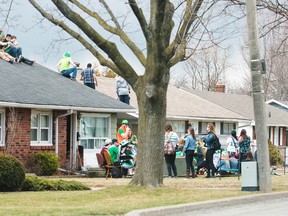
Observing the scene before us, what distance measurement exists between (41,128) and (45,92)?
1.54 metres

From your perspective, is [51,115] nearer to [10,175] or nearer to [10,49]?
[10,49]

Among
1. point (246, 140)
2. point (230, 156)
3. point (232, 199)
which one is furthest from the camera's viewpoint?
point (230, 156)

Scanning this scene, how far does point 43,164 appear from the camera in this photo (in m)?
28.5

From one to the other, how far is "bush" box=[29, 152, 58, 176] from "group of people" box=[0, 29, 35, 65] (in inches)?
216

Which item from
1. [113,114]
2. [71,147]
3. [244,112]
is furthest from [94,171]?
[244,112]

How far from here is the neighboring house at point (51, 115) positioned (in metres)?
28.2

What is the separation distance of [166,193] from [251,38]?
4267 mm

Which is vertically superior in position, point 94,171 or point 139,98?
point 139,98

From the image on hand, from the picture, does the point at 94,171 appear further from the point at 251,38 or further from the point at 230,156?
the point at 251,38

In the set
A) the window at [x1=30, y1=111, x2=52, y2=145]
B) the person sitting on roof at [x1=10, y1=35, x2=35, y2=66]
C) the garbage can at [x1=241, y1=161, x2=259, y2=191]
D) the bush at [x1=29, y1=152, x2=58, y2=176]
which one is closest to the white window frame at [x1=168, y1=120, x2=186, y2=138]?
the person sitting on roof at [x1=10, y1=35, x2=35, y2=66]

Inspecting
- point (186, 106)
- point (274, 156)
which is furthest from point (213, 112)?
point (274, 156)

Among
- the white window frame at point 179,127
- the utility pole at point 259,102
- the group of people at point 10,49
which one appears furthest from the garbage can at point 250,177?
the white window frame at point 179,127

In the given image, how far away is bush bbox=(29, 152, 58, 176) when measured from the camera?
2839 cm

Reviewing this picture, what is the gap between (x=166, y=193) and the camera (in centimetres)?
1683
